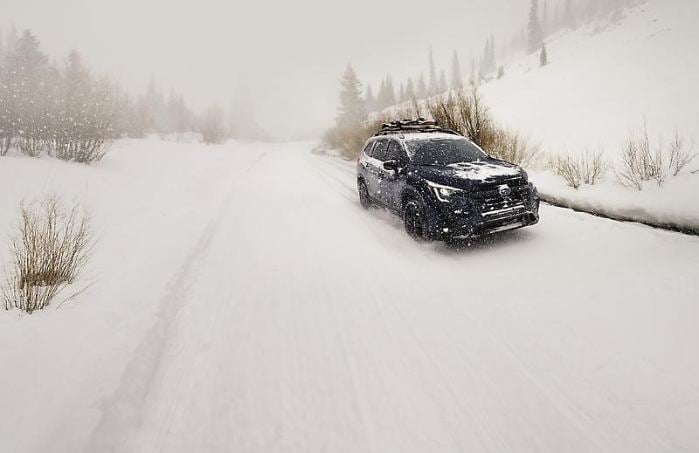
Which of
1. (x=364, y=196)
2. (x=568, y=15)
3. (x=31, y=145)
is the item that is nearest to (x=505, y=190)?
(x=364, y=196)

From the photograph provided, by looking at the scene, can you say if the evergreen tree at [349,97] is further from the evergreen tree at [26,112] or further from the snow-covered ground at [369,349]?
the snow-covered ground at [369,349]

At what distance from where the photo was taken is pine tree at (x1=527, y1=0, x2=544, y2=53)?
83500 millimetres

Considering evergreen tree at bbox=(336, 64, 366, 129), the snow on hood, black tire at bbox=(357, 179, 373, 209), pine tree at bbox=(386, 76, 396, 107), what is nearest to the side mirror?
the snow on hood

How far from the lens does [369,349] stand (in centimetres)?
320

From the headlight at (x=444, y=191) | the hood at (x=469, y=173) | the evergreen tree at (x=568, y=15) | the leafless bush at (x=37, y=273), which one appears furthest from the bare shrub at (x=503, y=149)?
the evergreen tree at (x=568, y=15)

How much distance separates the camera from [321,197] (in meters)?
10.3

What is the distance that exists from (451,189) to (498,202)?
73 centimetres

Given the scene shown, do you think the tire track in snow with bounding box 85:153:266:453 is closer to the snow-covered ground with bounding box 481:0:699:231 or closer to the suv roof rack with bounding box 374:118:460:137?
the suv roof rack with bounding box 374:118:460:137

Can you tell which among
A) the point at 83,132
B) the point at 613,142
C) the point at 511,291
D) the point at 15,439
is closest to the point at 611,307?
the point at 511,291

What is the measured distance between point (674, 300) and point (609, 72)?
32.8 metres

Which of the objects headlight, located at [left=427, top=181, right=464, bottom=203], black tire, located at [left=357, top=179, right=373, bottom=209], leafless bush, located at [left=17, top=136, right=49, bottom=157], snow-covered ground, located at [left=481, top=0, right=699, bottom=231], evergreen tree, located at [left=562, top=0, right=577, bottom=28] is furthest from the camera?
evergreen tree, located at [left=562, top=0, right=577, bottom=28]

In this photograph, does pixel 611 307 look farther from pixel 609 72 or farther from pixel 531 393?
pixel 609 72

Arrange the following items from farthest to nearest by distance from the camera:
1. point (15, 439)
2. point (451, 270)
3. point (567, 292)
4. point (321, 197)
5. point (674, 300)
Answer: point (321, 197) < point (451, 270) < point (567, 292) < point (674, 300) < point (15, 439)

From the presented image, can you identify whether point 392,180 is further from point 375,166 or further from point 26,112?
point 26,112
